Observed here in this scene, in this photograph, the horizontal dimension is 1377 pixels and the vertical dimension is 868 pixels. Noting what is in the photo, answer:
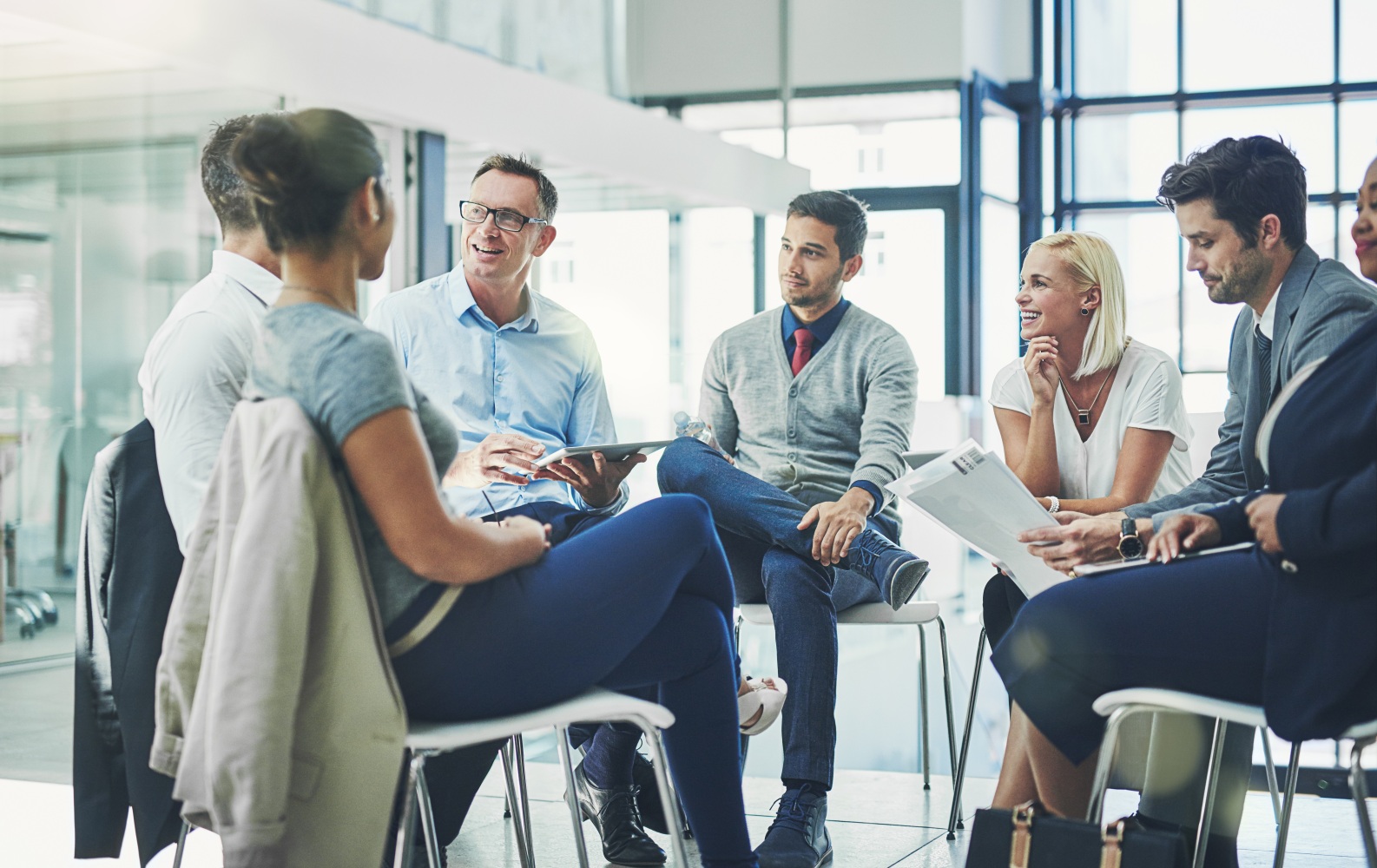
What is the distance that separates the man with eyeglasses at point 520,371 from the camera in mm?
2434

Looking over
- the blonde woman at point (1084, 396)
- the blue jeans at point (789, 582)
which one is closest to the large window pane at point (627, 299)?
the blue jeans at point (789, 582)

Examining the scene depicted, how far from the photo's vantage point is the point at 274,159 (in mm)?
1444

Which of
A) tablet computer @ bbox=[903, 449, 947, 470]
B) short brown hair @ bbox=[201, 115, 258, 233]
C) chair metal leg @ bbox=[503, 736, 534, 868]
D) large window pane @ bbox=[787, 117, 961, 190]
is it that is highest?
large window pane @ bbox=[787, 117, 961, 190]

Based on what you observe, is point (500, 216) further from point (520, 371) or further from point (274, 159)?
point (274, 159)

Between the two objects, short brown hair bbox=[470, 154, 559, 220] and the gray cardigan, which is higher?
short brown hair bbox=[470, 154, 559, 220]

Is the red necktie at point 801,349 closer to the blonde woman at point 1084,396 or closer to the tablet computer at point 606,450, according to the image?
the blonde woman at point 1084,396

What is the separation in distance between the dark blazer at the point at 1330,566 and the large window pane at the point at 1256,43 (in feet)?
32.2

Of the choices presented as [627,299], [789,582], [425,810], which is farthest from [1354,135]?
[425,810]

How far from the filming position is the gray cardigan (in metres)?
2.80

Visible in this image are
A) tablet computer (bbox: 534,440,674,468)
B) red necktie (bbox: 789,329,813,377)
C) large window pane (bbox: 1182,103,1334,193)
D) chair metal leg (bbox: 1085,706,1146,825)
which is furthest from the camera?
large window pane (bbox: 1182,103,1334,193)

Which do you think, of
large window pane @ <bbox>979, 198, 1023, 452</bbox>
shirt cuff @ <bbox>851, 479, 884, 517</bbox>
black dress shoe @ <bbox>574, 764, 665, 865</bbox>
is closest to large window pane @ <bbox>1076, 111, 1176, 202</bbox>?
large window pane @ <bbox>979, 198, 1023, 452</bbox>

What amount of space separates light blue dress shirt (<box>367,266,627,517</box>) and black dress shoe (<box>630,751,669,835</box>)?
50 cm

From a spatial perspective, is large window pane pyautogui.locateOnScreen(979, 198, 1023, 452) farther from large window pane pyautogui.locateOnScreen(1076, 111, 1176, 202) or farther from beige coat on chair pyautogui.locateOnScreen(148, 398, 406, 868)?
beige coat on chair pyautogui.locateOnScreen(148, 398, 406, 868)

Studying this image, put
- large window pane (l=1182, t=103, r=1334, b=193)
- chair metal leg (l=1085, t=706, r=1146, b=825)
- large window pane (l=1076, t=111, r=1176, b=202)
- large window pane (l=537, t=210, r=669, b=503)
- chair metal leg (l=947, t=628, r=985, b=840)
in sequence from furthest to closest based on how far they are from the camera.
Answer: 1. large window pane (l=1076, t=111, r=1176, b=202)
2. large window pane (l=1182, t=103, r=1334, b=193)
3. large window pane (l=537, t=210, r=669, b=503)
4. chair metal leg (l=947, t=628, r=985, b=840)
5. chair metal leg (l=1085, t=706, r=1146, b=825)
